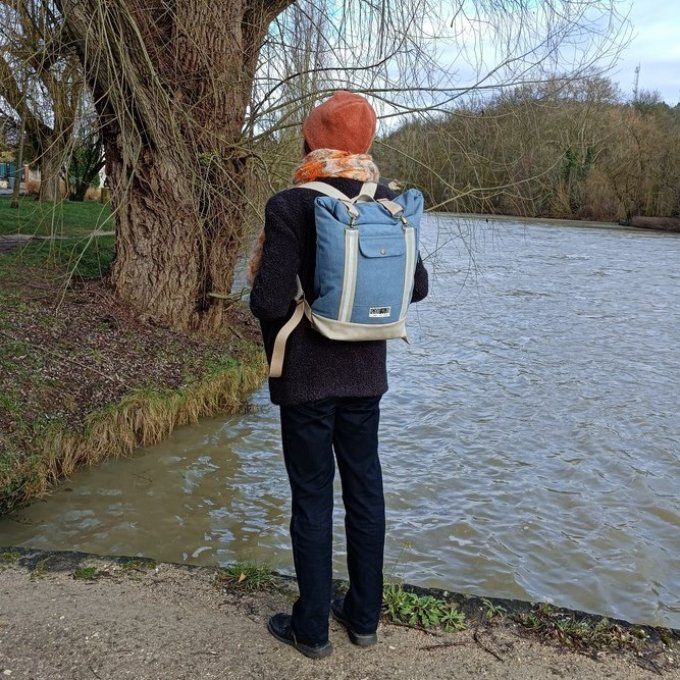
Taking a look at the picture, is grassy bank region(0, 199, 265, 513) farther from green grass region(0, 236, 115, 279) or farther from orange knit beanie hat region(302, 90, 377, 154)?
orange knit beanie hat region(302, 90, 377, 154)

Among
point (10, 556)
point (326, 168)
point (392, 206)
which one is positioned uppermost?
point (326, 168)

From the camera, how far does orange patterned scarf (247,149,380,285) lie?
2.76 m

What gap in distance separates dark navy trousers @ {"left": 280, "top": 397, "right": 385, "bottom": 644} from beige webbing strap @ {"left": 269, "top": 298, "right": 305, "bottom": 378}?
156mm

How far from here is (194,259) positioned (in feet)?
28.3

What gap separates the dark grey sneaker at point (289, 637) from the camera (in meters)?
2.96

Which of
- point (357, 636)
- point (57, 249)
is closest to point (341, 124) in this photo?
point (357, 636)

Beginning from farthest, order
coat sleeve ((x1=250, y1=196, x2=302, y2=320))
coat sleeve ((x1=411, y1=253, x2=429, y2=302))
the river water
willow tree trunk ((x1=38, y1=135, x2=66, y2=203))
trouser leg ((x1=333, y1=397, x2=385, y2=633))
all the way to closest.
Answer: willow tree trunk ((x1=38, y1=135, x2=66, y2=203)) < the river water < coat sleeve ((x1=411, y1=253, x2=429, y2=302)) < trouser leg ((x1=333, y1=397, x2=385, y2=633)) < coat sleeve ((x1=250, y1=196, x2=302, y2=320))

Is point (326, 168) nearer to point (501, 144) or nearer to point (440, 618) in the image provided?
point (440, 618)

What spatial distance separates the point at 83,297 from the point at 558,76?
5047 millimetres

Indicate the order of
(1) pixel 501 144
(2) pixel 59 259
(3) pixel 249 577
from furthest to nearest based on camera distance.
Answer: (2) pixel 59 259 → (1) pixel 501 144 → (3) pixel 249 577

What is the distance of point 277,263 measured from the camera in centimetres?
270

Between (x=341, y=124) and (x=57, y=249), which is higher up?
(x=341, y=124)

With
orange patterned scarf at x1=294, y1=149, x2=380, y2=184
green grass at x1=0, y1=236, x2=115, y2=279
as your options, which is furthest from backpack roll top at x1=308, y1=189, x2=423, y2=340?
green grass at x1=0, y1=236, x2=115, y2=279

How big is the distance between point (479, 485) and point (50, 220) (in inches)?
223
